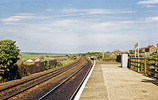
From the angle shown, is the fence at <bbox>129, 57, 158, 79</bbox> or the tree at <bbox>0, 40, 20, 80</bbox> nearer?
the fence at <bbox>129, 57, 158, 79</bbox>

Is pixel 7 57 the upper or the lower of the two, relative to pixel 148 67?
upper

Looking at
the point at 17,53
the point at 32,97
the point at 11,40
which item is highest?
the point at 11,40

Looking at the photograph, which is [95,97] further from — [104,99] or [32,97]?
[32,97]

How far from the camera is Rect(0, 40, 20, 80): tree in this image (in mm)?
16453

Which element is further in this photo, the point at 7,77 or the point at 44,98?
the point at 7,77

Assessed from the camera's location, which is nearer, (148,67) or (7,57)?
(148,67)

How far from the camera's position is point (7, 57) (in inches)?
659

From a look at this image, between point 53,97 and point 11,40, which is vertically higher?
point 11,40

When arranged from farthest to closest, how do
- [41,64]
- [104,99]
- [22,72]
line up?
[41,64], [22,72], [104,99]

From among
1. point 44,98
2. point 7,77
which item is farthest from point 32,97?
point 7,77

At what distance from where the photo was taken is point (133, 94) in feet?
29.5

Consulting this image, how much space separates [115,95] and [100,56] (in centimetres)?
6194

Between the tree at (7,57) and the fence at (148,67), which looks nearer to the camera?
the fence at (148,67)

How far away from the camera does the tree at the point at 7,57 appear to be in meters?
16.5
